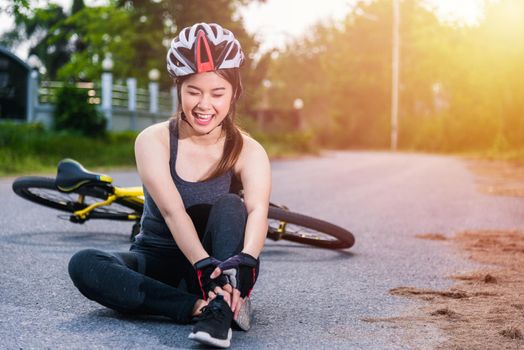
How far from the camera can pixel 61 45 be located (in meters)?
56.9

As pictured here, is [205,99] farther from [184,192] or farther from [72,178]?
[72,178]

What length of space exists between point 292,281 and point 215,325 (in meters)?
1.87

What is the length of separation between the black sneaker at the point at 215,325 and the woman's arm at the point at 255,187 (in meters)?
0.43

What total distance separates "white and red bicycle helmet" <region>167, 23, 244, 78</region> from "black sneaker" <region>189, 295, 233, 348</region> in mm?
1092

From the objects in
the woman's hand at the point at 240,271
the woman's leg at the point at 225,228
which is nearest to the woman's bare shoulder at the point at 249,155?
the woman's leg at the point at 225,228

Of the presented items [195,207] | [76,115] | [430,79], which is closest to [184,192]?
[195,207]

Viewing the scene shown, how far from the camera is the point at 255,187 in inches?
160

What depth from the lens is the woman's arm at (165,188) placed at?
380cm

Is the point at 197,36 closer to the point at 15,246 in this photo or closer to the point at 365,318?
the point at 365,318

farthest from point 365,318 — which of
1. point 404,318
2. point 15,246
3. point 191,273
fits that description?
point 15,246

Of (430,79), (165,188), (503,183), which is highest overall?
(430,79)

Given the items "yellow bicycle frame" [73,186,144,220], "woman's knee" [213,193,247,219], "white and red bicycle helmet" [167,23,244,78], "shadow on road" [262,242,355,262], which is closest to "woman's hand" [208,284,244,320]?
"woman's knee" [213,193,247,219]

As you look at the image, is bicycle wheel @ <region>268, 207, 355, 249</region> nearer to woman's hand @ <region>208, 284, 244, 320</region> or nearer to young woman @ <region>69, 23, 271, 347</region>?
young woman @ <region>69, 23, 271, 347</region>

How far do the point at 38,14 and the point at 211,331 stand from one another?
1237 centimetres
